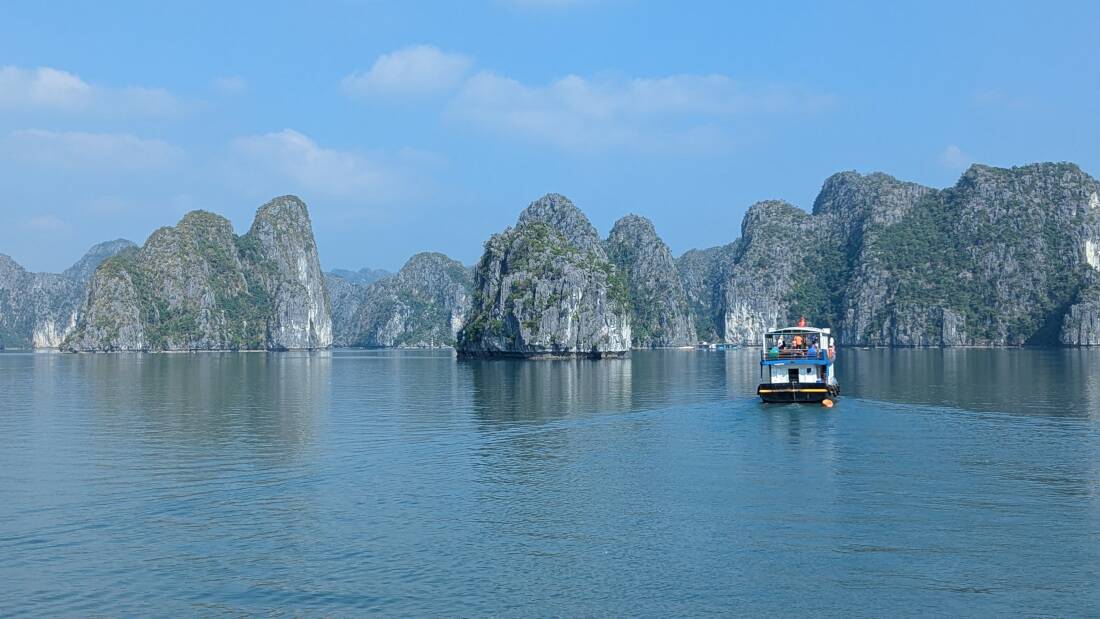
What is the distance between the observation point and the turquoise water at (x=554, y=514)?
81.6ft

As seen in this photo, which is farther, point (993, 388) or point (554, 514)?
point (993, 388)

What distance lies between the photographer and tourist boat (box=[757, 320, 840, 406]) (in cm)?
7793

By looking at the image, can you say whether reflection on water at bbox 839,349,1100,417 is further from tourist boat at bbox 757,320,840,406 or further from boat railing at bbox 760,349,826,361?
boat railing at bbox 760,349,826,361

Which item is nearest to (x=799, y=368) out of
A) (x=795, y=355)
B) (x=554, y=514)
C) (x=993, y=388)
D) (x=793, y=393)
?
(x=795, y=355)

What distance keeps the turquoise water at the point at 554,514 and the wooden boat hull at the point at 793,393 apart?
356 inches

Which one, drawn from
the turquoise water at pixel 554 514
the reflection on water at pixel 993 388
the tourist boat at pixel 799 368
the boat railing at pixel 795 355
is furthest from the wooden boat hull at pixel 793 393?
the turquoise water at pixel 554 514

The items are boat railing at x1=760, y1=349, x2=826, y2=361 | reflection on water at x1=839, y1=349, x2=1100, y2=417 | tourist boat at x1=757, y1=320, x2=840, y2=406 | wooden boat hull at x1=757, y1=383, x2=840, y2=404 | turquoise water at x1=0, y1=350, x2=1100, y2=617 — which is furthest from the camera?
boat railing at x1=760, y1=349, x2=826, y2=361

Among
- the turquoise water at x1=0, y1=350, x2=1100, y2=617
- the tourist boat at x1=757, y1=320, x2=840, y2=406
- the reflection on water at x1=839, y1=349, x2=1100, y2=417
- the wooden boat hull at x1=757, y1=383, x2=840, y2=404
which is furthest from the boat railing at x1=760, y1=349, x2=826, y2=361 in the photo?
the turquoise water at x1=0, y1=350, x2=1100, y2=617

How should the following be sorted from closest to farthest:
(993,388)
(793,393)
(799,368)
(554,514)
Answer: (554,514) < (793,393) < (799,368) < (993,388)

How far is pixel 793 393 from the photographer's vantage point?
254 feet

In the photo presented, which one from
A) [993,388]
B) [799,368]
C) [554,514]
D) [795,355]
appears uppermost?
[795,355]

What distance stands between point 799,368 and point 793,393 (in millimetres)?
3059

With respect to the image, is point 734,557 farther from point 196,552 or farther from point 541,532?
point 196,552

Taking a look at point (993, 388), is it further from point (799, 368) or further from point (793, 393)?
point (793, 393)
